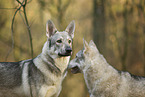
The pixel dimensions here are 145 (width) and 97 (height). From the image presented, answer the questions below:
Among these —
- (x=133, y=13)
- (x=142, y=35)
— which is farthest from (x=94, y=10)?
(x=142, y=35)

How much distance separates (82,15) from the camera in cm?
775

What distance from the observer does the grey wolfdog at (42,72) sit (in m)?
4.05

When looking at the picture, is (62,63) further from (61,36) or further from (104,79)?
(104,79)

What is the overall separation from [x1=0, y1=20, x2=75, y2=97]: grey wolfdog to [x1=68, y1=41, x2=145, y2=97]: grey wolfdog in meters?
0.52

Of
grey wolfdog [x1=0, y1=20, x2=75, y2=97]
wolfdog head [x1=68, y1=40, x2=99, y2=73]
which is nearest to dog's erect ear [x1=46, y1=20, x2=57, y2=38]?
grey wolfdog [x1=0, y1=20, x2=75, y2=97]

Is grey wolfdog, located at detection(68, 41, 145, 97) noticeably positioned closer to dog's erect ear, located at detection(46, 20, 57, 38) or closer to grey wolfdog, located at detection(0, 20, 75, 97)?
grey wolfdog, located at detection(0, 20, 75, 97)

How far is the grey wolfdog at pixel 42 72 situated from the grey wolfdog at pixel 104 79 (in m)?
0.52

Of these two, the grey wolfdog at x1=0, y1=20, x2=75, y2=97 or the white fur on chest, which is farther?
the white fur on chest

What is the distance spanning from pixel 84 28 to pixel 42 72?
3.96 metres

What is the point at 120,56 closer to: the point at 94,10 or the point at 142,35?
the point at 142,35

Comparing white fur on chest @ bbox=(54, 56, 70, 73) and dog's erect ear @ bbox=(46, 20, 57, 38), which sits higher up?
dog's erect ear @ bbox=(46, 20, 57, 38)

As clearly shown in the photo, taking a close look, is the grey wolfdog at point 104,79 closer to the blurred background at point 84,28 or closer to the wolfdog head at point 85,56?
the wolfdog head at point 85,56

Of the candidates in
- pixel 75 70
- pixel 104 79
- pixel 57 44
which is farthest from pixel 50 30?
pixel 104 79

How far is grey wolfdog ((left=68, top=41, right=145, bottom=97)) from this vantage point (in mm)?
3672
